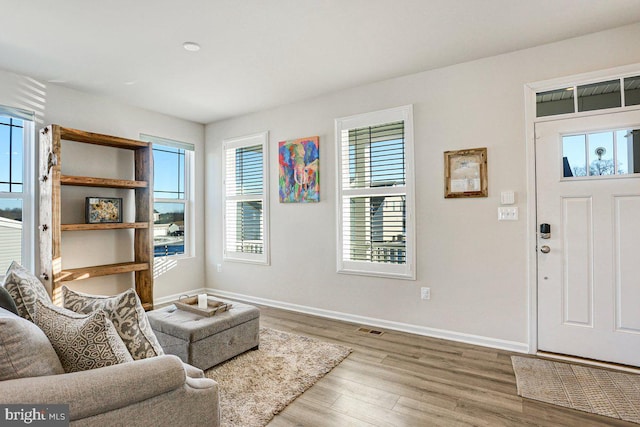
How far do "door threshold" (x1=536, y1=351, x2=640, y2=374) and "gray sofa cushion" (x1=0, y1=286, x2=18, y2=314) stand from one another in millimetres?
3637

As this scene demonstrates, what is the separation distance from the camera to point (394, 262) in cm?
361

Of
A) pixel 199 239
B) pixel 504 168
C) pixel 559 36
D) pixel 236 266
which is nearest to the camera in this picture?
pixel 559 36

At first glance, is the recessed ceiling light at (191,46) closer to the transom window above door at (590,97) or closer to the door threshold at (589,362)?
the transom window above door at (590,97)

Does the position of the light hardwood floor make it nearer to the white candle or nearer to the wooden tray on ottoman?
the wooden tray on ottoman

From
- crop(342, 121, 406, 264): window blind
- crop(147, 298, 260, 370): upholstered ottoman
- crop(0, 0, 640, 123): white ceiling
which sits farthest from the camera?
crop(342, 121, 406, 264): window blind

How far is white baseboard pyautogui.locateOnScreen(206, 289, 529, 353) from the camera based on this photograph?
3.03 m

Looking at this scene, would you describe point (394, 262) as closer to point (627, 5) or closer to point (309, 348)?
point (309, 348)

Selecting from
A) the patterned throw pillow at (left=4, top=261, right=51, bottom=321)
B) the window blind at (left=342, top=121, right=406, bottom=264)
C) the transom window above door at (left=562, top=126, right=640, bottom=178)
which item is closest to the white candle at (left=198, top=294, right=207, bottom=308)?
the patterned throw pillow at (left=4, top=261, right=51, bottom=321)

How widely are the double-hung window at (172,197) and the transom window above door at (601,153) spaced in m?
4.78

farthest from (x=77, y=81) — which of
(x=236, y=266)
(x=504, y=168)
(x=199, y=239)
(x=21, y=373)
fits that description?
(x=504, y=168)

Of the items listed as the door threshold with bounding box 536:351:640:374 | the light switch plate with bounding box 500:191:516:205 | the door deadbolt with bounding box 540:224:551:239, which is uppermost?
the light switch plate with bounding box 500:191:516:205

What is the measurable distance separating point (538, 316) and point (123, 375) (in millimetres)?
3154

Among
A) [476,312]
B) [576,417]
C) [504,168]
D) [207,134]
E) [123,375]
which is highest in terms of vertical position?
[207,134]

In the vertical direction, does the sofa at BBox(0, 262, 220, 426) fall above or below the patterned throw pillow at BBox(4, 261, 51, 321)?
below
